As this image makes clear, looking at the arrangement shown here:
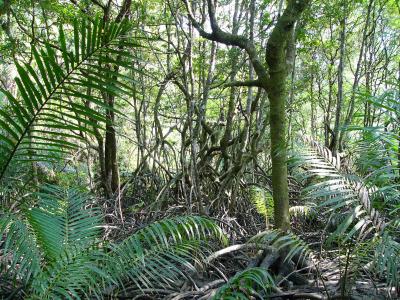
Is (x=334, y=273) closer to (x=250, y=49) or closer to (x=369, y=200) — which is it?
(x=369, y=200)

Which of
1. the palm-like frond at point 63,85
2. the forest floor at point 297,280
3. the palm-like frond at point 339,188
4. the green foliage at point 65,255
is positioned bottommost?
the forest floor at point 297,280

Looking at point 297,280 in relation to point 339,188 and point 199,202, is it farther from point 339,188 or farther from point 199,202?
point 199,202

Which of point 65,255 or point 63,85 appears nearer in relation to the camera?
point 63,85

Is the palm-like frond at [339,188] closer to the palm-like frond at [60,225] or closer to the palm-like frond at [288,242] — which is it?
the palm-like frond at [288,242]

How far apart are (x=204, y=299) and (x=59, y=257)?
2.89 ft

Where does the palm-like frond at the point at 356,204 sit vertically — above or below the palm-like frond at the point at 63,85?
below

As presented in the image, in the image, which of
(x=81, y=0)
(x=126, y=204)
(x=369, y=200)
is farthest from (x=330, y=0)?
(x=369, y=200)

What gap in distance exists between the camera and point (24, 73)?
1536mm

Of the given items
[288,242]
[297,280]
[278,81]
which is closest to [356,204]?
[288,242]

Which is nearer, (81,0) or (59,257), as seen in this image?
(59,257)

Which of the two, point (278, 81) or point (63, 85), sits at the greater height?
point (278, 81)

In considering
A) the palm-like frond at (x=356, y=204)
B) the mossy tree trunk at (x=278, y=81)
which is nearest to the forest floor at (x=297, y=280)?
the palm-like frond at (x=356, y=204)

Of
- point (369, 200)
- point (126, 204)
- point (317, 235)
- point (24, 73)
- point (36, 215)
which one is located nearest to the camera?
point (24, 73)

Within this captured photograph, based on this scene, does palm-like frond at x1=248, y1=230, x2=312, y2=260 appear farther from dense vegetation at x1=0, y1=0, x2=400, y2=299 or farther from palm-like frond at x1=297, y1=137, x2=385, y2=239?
palm-like frond at x1=297, y1=137, x2=385, y2=239
